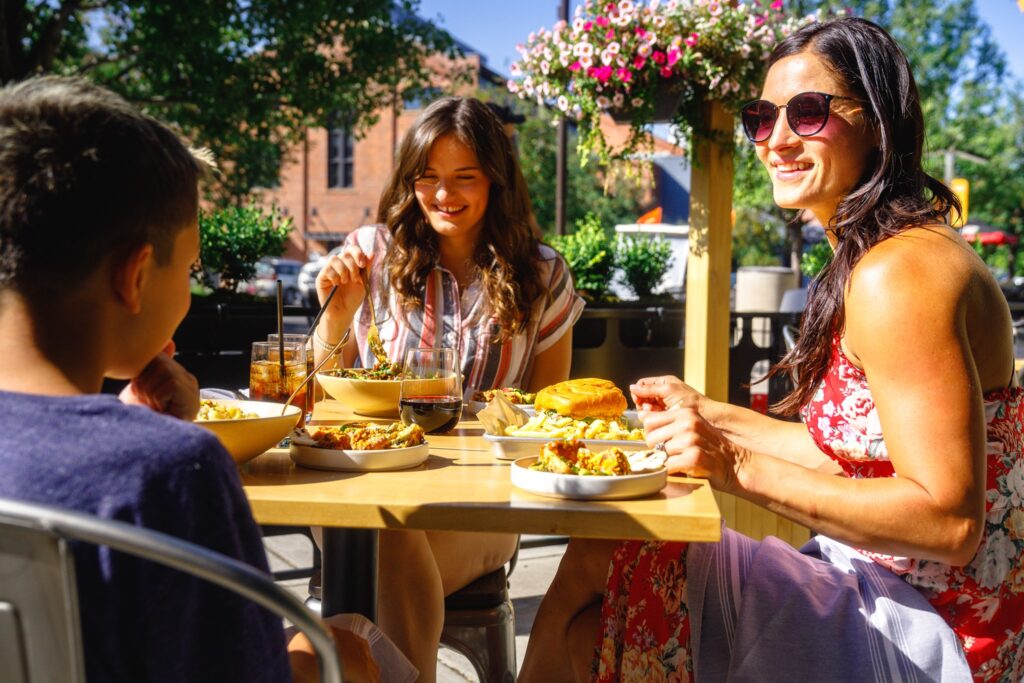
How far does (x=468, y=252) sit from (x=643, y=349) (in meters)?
3.02

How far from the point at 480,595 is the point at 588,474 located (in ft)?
3.22

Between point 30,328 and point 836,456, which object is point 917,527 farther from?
point 30,328

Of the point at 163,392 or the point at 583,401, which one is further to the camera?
the point at 583,401

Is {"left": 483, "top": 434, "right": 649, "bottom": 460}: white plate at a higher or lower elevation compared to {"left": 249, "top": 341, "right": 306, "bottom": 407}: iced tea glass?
lower

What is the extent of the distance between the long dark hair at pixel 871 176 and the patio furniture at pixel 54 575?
1.33 metres

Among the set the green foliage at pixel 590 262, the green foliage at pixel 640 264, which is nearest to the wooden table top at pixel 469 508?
the green foliage at pixel 590 262

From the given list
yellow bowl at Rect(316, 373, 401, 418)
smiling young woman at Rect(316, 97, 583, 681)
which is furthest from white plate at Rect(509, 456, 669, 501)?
smiling young woman at Rect(316, 97, 583, 681)

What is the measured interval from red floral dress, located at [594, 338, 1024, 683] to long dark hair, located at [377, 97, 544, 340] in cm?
148

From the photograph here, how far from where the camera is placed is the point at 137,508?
939 millimetres

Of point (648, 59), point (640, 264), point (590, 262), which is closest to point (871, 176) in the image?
point (648, 59)

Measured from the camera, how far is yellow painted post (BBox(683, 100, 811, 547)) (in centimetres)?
495

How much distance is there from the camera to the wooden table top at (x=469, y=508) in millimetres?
1419

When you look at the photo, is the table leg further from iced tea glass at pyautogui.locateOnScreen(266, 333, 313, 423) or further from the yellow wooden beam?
the yellow wooden beam

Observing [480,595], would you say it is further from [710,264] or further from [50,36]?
[50,36]
